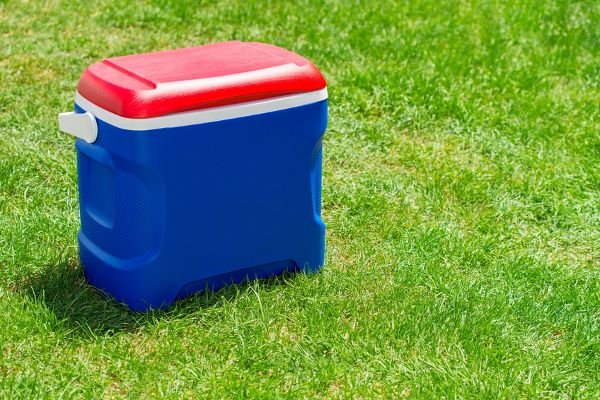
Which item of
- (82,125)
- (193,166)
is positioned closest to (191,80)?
(193,166)

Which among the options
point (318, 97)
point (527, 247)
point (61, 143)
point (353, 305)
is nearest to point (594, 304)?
point (527, 247)

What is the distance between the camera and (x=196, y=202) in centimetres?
322

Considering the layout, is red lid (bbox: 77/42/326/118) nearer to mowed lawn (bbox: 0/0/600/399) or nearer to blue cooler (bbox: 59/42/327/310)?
blue cooler (bbox: 59/42/327/310)

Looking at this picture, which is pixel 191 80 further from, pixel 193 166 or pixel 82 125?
pixel 82 125

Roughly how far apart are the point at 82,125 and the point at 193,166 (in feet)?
1.24

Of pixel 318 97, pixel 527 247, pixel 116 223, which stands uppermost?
pixel 318 97

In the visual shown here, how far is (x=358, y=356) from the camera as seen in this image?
10.4 feet

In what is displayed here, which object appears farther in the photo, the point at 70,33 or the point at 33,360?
the point at 70,33

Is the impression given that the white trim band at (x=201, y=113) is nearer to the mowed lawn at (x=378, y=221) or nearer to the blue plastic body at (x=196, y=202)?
the blue plastic body at (x=196, y=202)

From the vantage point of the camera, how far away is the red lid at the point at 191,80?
305 centimetres

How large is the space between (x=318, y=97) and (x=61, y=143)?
1754mm

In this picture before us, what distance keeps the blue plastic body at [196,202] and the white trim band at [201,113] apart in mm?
20

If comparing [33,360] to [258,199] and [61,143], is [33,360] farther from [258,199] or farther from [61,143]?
[61,143]

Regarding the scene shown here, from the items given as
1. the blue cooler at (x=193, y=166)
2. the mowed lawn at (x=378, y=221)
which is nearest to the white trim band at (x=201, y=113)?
the blue cooler at (x=193, y=166)
